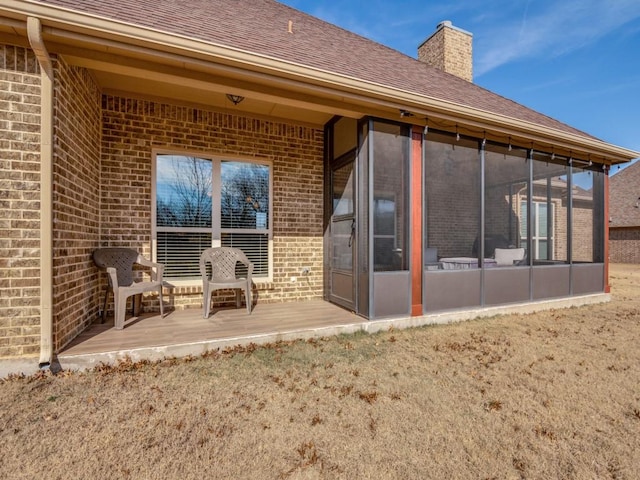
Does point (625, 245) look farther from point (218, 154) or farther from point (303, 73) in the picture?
point (218, 154)

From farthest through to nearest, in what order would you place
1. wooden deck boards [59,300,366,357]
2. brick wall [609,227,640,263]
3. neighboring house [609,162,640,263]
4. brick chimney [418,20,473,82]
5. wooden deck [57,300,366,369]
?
neighboring house [609,162,640,263] < brick wall [609,227,640,263] < brick chimney [418,20,473,82] < wooden deck boards [59,300,366,357] < wooden deck [57,300,366,369]

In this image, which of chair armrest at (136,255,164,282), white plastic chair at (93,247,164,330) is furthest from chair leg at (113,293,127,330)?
chair armrest at (136,255,164,282)

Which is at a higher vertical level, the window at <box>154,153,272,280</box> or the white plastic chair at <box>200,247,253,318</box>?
the window at <box>154,153,272,280</box>

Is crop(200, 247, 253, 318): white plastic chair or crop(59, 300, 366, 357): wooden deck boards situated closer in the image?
crop(59, 300, 366, 357): wooden deck boards

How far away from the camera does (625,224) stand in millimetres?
17156

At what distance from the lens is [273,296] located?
5258 mm

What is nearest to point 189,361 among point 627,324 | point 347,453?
point 347,453

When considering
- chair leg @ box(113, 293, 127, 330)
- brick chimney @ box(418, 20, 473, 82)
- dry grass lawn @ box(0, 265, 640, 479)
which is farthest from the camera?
→ brick chimney @ box(418, 20, 473, 82)

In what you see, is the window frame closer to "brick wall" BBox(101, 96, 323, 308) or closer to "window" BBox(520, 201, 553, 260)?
"brick wall" BBox(101, 96, 323, 308)

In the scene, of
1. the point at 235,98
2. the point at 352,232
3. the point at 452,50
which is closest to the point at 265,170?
the point at 235,98

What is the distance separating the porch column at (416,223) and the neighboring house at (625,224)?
19.0 metres

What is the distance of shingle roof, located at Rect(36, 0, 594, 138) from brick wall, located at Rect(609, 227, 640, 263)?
48.9 feet

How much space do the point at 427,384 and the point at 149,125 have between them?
4631 mm

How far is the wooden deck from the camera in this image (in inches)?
119
